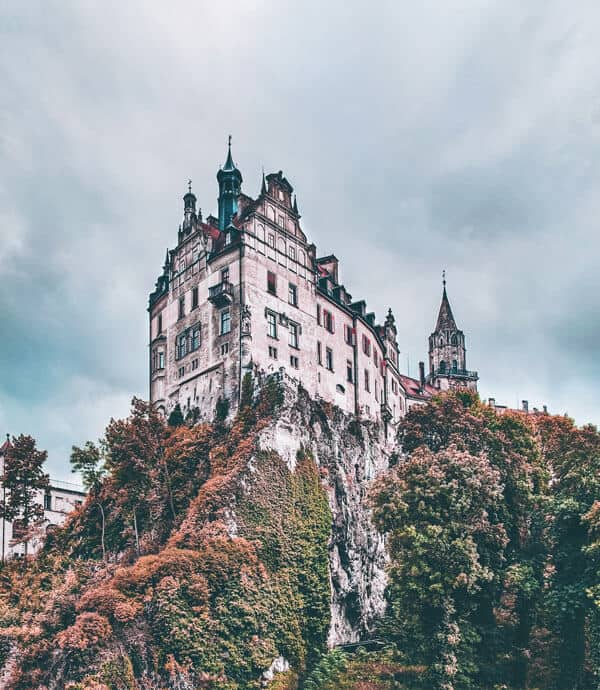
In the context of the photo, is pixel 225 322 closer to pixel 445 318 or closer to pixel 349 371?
pixel 349 371

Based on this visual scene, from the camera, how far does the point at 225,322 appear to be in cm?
6950

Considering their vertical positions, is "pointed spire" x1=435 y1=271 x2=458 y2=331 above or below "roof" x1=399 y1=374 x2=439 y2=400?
above

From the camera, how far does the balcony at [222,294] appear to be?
6894 cm

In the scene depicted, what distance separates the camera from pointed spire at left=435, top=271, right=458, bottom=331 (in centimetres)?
13175

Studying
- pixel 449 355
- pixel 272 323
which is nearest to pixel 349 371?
pixel 272 323

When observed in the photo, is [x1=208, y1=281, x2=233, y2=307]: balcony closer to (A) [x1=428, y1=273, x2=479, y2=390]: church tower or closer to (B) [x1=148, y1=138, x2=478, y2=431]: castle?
(B) [x1=148, y1=138, x2=478, y2=431]: castle

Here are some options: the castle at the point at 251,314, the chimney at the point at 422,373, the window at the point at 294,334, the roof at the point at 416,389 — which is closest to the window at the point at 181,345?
the castle at the point at 251,314

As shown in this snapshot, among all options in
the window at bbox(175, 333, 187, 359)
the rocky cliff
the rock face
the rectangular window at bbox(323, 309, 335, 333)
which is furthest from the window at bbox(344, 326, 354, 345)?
the window at bbox(175, 333, 187, 359)

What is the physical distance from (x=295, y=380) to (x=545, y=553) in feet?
73.9

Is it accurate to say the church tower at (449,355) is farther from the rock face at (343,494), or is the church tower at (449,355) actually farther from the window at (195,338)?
the window at (195,338)

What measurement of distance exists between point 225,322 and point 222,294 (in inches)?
91.6

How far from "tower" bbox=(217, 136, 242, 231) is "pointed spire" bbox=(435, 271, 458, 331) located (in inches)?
2417

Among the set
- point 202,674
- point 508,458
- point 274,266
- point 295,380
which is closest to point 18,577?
point 202,674

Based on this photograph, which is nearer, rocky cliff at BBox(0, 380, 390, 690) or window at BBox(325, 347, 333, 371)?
rocky cliff at BBox(0, 380, 390, 690)
